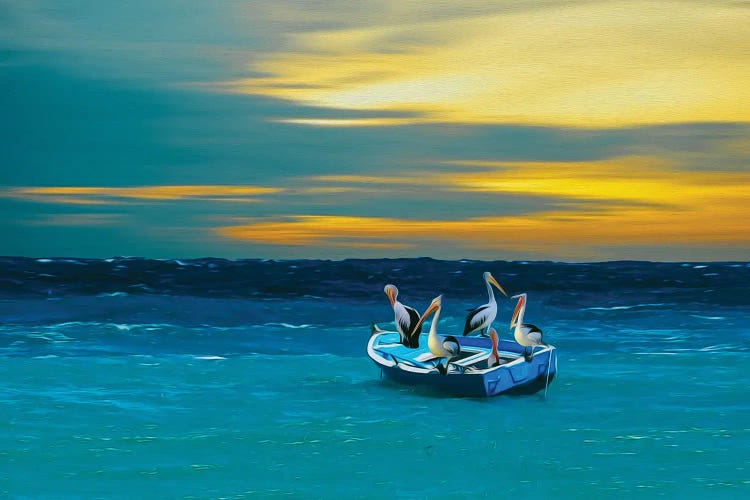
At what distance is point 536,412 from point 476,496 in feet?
7.75

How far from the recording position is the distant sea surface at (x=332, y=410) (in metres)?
5.32

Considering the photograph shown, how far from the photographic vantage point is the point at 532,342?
7.57 m

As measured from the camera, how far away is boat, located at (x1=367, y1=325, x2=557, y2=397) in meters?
7.25

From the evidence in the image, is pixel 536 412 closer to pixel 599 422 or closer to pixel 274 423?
pixel 599 422

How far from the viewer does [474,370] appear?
728cm

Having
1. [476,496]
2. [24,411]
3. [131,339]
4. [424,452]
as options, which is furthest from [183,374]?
[476,496]

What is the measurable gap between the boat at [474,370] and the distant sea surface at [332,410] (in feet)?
0.51

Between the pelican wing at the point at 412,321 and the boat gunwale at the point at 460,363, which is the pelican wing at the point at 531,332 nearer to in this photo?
the boat gunwale at the point at 460,363

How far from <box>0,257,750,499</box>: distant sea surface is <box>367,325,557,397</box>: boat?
155 millimetres

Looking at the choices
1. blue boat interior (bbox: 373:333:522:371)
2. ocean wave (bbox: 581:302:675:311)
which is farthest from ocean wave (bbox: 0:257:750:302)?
blue boat interior (bbox: 373:333:522:371)

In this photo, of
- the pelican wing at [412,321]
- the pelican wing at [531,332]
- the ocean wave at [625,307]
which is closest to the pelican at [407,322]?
the pelican wing at [412,321]

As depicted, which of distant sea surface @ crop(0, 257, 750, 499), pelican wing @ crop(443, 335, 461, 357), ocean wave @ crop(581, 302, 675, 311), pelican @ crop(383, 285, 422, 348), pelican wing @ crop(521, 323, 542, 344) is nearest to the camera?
distant sea surface @ crop(0, 257, 750, 499)

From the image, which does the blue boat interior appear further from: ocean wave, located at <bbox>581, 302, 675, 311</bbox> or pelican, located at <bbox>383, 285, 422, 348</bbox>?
ocean wave, located at <bbox>581, 302, 675, 311</bbox>

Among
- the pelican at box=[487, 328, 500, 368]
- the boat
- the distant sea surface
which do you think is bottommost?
the distant sea surface
